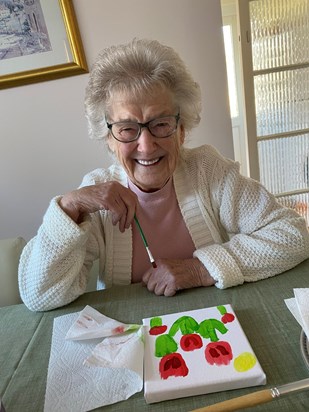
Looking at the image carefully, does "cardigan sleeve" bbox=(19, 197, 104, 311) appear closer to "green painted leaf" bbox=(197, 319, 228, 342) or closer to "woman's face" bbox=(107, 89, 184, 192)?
"woman's face" bbox=(107, 89, 184, 192)

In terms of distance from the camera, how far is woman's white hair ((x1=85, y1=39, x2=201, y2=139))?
3.08ft

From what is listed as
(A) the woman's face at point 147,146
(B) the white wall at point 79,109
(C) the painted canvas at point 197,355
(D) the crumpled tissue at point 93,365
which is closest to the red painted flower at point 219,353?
(C) the painted canvas at point 197,355

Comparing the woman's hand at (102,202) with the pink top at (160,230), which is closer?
the woman's hand at (102,202)

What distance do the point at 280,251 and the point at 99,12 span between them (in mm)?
1334

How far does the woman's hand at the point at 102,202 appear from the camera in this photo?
90 cm

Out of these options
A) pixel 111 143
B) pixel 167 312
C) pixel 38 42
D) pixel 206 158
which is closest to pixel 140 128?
pixel 111 143

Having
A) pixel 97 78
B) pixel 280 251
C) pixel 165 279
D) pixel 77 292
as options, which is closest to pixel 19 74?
pixel 97 78

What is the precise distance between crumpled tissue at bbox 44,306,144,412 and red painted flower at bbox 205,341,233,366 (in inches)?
4.9

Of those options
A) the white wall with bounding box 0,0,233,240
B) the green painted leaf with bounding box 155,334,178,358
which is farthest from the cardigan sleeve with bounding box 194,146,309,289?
the white wall with bounding box 0,0,233,240

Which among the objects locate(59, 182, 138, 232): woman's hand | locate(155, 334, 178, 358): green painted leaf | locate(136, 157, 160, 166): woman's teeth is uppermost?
locate(136, 157, 160, 166): woman's teeth

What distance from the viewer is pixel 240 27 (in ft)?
5.96

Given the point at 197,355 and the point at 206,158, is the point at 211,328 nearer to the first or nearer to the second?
the point at 197,355

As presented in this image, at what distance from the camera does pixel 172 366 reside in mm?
573

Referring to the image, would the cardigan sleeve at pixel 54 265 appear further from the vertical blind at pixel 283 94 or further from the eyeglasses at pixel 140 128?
the vertical blind at pixel 283 94
